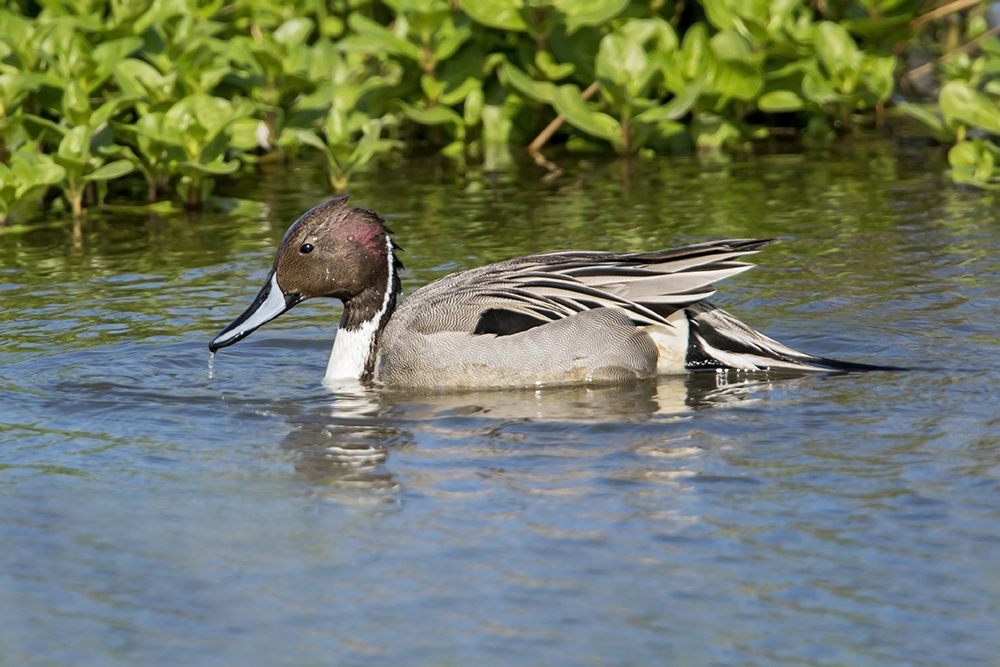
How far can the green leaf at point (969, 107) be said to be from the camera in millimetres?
9148

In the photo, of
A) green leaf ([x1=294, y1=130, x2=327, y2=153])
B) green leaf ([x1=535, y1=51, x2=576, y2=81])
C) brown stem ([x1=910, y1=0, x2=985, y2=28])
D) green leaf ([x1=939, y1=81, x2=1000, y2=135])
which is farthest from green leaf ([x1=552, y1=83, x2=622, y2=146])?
brown stem ([x1=910, y1=0, x2=985, y2=28])

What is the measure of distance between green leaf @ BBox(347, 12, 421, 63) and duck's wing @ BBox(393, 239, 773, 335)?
13.9 feet

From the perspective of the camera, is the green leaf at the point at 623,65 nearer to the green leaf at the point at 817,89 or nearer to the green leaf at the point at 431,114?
the green leaf at the point at 817,89

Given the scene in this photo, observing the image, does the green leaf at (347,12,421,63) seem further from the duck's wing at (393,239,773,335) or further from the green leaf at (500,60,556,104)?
the duck's wing at (393,239,773,335)

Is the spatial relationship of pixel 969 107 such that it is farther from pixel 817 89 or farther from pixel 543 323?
pixel 543 323

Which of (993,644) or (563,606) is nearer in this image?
(993,644)

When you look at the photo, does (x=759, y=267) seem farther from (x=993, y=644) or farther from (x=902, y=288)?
(x=993, y=644)

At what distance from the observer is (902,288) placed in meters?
7.24

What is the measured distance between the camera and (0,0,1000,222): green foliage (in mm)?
9266

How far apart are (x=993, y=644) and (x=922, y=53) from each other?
9939 millimetres

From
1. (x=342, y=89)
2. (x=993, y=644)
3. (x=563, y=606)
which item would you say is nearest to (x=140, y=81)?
(x=342, y=89)

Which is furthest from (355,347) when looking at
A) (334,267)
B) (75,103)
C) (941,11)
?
(941,11)

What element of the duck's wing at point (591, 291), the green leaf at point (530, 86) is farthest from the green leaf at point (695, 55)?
the duck's wing at point (591, 291)

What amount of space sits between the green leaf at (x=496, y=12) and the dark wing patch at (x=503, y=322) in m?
4.27
